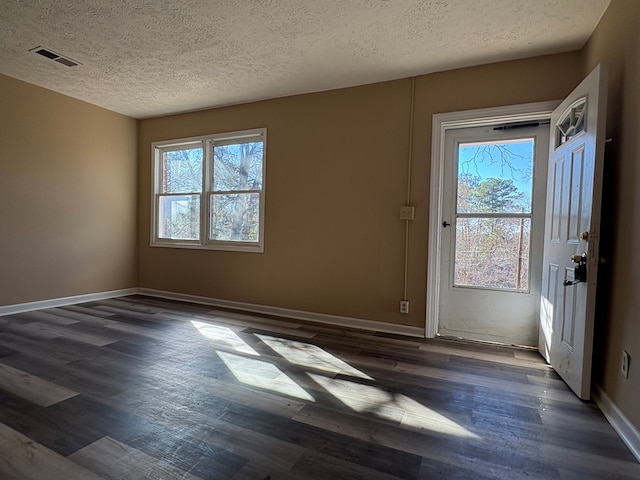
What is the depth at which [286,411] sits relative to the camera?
6.06 ft

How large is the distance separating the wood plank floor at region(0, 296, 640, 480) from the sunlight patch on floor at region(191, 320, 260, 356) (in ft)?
0.07

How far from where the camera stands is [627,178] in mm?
1869

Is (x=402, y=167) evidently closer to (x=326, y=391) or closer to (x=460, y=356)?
(x=460, y=356)

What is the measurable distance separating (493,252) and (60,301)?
501 cm

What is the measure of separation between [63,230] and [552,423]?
5.14 metres

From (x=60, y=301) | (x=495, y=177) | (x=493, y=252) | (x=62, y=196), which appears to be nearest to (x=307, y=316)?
(x=493, y=252)

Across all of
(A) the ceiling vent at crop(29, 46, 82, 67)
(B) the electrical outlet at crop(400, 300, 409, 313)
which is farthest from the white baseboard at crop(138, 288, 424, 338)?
(A) the ceiling vent at crop(29, 46, 82, 67)

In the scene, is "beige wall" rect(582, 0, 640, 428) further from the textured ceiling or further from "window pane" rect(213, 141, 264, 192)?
"window pane" rect(213, 141, 264, 192)

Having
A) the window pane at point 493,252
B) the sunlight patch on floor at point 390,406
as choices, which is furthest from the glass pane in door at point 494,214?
the sunlight patch on floor at point 390,406

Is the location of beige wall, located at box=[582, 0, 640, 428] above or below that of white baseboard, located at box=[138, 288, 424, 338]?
above

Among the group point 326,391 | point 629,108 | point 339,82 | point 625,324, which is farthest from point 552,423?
point 339,82

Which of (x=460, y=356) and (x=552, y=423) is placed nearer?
(x=552, y=423)

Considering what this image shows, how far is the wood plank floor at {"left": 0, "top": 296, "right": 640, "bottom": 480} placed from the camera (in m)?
1.42

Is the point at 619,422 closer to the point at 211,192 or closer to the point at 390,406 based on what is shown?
the point at 390,406
